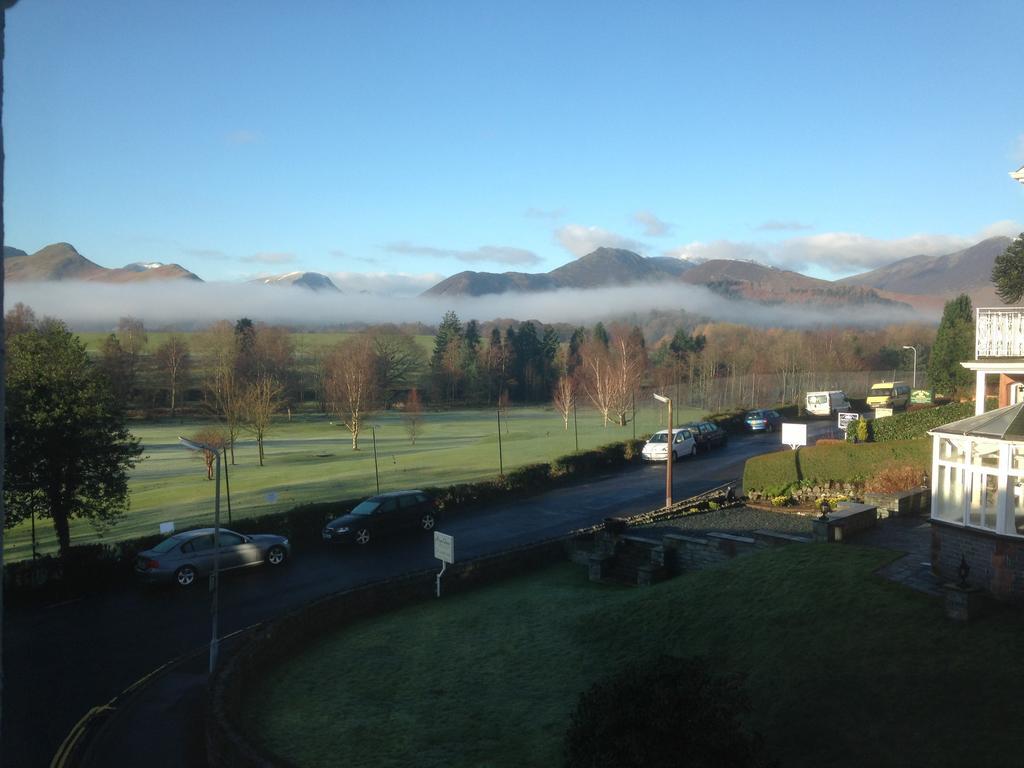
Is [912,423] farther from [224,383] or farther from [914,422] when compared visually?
[224,383]

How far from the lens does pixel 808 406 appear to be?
56875 mm

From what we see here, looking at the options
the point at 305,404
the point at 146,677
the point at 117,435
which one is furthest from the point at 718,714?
the point at 305,404

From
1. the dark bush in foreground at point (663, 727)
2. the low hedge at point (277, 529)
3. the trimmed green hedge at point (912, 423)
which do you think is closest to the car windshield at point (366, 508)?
the low hedge at point (277, 529)

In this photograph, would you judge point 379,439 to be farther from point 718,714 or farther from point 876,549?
point 718,714

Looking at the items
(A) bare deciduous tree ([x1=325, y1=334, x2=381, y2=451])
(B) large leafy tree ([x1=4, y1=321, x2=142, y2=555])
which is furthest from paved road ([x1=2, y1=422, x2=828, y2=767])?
(A) bare deciduous tree ([x1=325, y1=334, x2=381, y2=451])

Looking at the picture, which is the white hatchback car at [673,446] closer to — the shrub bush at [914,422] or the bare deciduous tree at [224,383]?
the shrub bush at [914,422]

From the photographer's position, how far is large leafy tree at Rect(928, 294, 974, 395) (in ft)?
163

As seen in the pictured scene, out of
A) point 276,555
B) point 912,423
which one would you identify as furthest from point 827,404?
point 276,555

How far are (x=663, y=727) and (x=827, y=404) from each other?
54.2m

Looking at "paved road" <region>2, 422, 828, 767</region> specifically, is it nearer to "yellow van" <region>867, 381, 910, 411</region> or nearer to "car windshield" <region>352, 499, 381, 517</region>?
"car windshield" <region>352, 499, 381, 517</region>

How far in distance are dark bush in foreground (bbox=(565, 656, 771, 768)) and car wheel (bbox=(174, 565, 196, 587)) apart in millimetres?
14551

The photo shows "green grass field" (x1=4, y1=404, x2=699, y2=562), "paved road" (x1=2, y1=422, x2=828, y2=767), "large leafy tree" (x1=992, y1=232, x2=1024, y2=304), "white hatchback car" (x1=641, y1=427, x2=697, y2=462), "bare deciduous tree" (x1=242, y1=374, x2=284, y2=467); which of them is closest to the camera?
"paved road" (x1=2, y1=422, x2=828, y2=767)

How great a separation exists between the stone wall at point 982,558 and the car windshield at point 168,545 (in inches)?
640

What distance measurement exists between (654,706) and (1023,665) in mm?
5545
